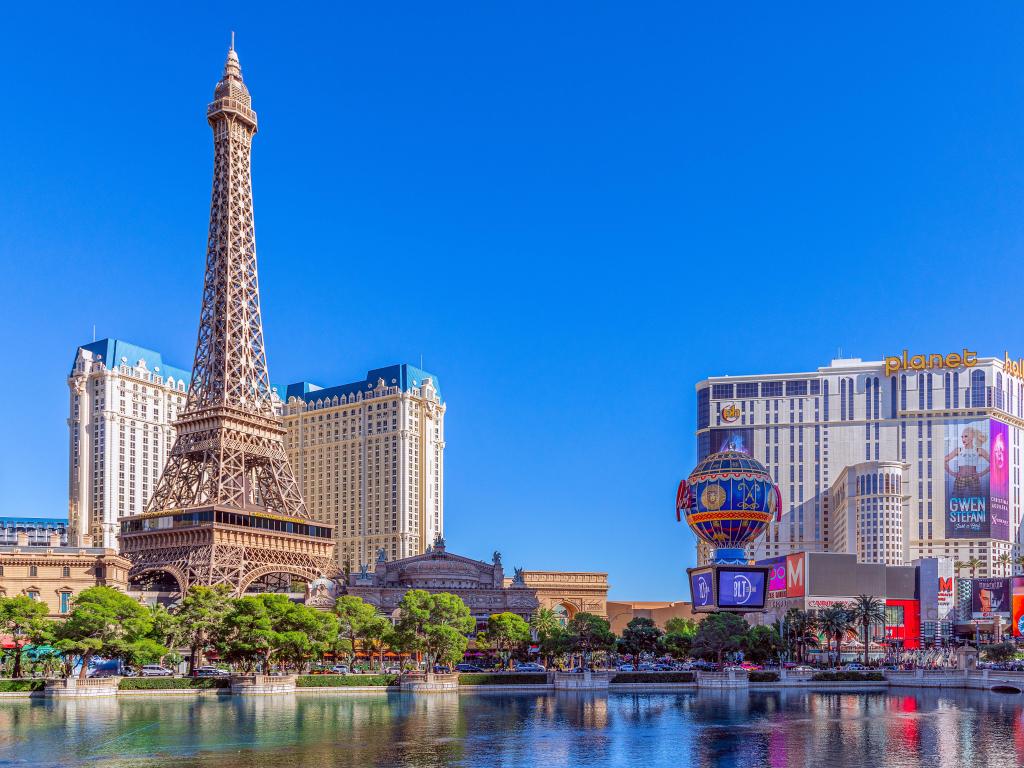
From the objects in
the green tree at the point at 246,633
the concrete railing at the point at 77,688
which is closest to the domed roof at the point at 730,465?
the green tree at the point at 246,633

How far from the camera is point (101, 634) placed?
87.9m

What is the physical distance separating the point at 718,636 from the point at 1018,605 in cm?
5029

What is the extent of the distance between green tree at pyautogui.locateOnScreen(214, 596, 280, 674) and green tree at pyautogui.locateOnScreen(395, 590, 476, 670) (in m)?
13.7

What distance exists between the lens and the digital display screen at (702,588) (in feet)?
402

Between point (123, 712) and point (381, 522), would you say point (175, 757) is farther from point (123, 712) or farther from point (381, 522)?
point (381, 522)

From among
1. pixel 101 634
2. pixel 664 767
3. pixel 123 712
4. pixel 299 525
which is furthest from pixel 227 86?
pixel 664 767

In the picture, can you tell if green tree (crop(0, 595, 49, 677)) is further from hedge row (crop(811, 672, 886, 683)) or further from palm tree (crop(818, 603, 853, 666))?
palm tree (crop(818, 603, 853, 666))

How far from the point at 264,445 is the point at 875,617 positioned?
228ft

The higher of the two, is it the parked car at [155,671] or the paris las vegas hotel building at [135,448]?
the paris las vegas hotel building at [135,448]

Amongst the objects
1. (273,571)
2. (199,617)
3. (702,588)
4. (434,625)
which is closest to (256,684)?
(199,617)

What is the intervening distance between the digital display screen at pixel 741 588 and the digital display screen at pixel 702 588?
45.6 inches

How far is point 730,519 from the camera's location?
122m

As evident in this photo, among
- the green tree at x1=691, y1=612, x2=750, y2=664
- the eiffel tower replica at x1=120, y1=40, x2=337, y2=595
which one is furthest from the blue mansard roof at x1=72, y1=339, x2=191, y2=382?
the green tree at x1=691, y1=612, x2=750, y2=664

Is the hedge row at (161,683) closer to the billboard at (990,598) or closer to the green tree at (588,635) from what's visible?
the green tree at (588,635)
